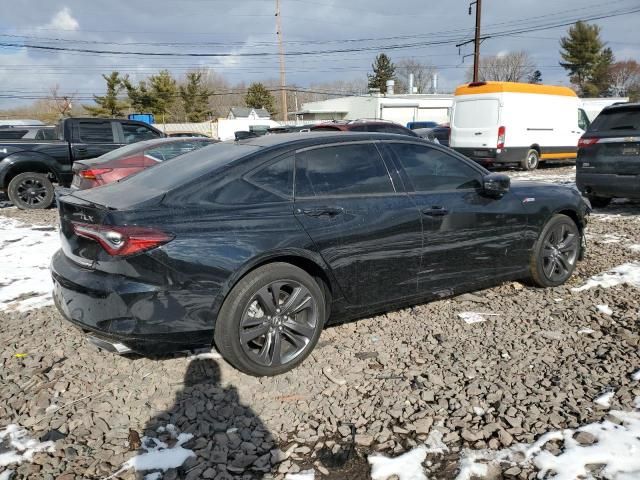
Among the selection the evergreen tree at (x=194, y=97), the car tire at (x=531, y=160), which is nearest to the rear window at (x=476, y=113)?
the car tire at (x=531, y=160)

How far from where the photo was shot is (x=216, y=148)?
3953 mm

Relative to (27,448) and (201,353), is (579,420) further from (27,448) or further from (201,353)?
(27,448)

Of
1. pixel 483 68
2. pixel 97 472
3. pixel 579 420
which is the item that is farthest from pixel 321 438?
pixel 483 68

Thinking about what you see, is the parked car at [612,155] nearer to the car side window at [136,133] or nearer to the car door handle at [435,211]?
the car door handle at [435,211]

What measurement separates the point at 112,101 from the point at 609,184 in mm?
51205

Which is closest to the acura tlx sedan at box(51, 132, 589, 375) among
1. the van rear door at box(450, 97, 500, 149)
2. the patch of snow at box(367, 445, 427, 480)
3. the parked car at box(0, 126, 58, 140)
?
the patch of snow at box(367, 445, 427, 480)

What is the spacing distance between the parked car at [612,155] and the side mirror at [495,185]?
4.51m

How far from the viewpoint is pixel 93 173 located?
7375mm

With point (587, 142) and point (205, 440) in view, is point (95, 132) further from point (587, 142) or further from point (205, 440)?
point (205, 440)

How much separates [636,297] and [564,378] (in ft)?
6.31

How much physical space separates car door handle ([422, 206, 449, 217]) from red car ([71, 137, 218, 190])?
4375 millimetres

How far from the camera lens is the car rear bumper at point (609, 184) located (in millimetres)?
7570

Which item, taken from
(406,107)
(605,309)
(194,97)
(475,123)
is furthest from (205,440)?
(194,97)

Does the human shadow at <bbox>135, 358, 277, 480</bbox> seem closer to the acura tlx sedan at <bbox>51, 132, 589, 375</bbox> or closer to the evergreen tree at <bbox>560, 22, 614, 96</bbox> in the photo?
the acura tlx sedan at <bbox>51, 132, 589, 375</bbox>
